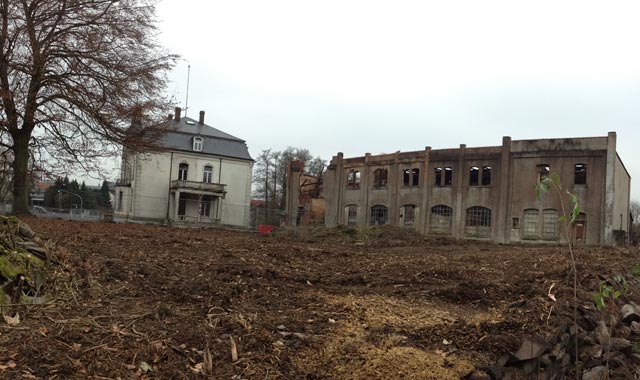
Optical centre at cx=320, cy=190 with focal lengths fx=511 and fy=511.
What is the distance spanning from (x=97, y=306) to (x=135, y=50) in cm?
1807

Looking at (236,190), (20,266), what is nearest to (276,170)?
(236,190)

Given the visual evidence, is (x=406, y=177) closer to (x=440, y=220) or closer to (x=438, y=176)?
(x=438, y=176)

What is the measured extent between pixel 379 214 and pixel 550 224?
14318 millimetres

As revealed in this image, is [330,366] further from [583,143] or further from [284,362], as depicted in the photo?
[583,143]

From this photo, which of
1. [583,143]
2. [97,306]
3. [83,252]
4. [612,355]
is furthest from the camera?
[583,143]

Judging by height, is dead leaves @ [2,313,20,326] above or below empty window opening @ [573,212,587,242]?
below

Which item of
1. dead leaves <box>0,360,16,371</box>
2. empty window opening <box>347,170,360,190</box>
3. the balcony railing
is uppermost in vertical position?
empty window opening <box>347,170,360,190</box>

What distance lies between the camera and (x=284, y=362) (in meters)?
3.62

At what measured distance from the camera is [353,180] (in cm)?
4734

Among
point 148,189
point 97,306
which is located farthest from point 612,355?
point 148,189

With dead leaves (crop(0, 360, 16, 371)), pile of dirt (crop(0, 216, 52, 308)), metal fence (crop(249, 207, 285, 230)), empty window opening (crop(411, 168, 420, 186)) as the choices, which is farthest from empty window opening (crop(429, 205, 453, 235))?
dead leaves (crop(0, 360, 16, 371))

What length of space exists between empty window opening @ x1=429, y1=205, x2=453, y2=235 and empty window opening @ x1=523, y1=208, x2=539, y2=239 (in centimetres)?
573

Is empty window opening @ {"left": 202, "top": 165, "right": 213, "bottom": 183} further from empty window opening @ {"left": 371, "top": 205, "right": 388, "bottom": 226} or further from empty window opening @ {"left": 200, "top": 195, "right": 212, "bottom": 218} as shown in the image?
empty window opening @ {"left": 371, "top": 205, "right": 388, "bottom": 226}

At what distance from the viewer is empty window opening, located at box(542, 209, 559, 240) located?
114ft
